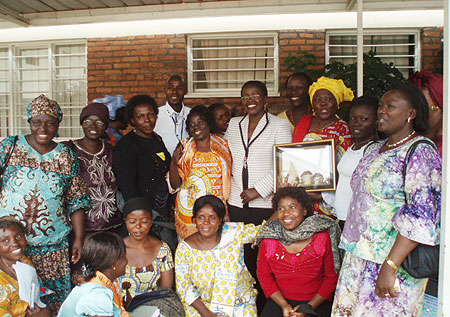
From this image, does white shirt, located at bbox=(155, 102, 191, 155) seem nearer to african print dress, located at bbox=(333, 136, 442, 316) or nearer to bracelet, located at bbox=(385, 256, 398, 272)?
african print dress, located at bbox=(333, 136, 442, 316)

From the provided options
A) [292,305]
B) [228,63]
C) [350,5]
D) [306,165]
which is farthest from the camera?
[228,63]

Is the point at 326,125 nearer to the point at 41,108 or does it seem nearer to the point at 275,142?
the point at 275,142

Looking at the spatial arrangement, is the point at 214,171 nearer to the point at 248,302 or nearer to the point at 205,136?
the point at 205,136

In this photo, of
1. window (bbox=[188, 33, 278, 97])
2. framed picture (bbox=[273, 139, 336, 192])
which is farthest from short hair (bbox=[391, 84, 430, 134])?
A: window (bbox=[188, 33, 278, 97])

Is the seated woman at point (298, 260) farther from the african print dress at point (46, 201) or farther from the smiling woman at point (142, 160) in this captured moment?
the african print dress at point (46, 201)

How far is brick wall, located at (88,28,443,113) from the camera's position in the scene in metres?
6.89

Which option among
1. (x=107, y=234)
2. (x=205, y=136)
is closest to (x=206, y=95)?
(x=205, y=136)

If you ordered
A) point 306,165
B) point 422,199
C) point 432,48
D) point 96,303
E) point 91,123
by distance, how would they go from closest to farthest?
point 422,199 < point 96,303 < point 306,165 < point 91,123 < point 432,48

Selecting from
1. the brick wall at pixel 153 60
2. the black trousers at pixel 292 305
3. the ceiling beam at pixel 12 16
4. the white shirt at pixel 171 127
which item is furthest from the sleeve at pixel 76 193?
the brick wall at pixel 153 60

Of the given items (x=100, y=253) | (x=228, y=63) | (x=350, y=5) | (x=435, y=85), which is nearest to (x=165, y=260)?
(x=100, y=253)

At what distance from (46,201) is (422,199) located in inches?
106

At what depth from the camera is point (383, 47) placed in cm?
712

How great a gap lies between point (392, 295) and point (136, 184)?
2328 mm

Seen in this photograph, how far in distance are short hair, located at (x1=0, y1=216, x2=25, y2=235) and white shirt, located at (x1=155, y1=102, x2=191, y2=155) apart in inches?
77.4
